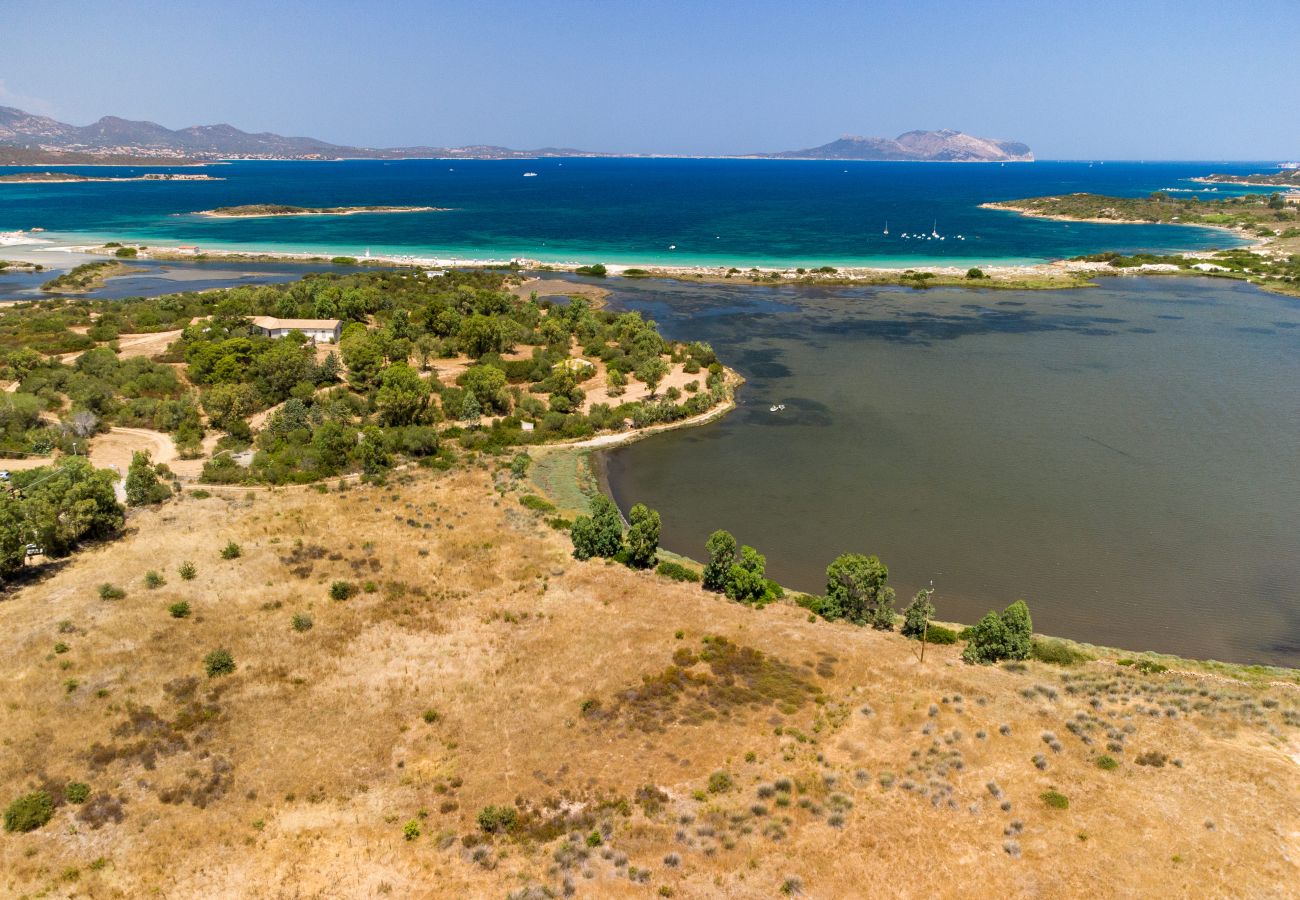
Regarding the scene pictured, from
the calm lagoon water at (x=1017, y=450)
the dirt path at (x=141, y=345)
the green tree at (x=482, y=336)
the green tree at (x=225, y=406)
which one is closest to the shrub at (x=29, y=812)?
the calm lagoon water at (x=1017, y=450)

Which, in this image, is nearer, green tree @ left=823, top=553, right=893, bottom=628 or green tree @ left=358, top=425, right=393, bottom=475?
green tree @ left=823, top=553, right=893, bottom=628

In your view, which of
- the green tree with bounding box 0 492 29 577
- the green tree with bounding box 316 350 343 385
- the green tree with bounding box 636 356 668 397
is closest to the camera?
the green tree with bounding box 0 492 29 577

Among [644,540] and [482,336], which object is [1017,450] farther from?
[482,336]

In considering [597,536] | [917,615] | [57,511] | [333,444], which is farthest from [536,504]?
[57,511]

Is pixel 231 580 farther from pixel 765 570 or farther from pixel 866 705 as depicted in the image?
pixel 866 705

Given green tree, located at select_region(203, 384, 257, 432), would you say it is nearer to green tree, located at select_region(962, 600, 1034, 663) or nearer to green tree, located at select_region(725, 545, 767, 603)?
green tree, located at select_region(725, 545, 767, 603)

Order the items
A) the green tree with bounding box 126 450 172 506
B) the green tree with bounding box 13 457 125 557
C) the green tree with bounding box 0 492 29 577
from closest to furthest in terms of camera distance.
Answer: the green tree with bounding box 0 492 29 577 → the green tree with bounding box 13 457 125 557 → the green tree with bounding box 126 450 172 506

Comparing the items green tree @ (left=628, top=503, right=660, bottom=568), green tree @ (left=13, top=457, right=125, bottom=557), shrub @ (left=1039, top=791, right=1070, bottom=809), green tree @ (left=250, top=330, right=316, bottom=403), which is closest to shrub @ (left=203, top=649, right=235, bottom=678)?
green tree @ (left=13, top=457, right=125, bottom=557)
